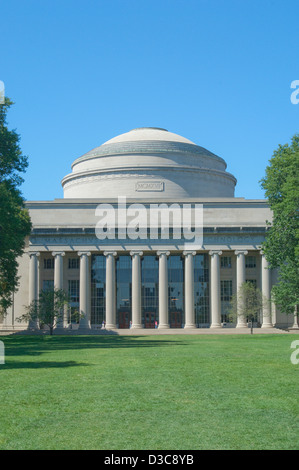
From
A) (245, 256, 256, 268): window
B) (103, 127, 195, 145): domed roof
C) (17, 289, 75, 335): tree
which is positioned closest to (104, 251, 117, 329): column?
(17, 289, 75, 335): tree

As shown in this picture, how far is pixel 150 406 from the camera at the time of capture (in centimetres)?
1764

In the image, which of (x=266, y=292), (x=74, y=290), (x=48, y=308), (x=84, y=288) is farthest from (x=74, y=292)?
(x=266, y=292)

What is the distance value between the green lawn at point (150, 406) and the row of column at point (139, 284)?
54.3 meters

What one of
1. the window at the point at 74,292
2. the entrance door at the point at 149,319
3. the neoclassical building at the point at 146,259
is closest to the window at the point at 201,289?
the neoclassical building at the point at 146,259

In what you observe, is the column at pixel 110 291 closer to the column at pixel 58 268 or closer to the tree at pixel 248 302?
the column at pixel 58 268

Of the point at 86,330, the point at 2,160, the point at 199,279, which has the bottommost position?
the point at 86,330

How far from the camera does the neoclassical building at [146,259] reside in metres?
85.2

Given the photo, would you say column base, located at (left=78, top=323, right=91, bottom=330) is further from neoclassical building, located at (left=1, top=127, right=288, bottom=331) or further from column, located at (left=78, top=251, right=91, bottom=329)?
neoclassical building, located at (left=1, top=127, right=288, bottom=331)

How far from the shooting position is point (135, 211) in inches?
3521

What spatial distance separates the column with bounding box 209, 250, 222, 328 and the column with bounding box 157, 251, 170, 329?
5.87m

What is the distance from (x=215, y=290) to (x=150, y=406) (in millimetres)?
67805

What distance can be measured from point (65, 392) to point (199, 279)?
225 feet
